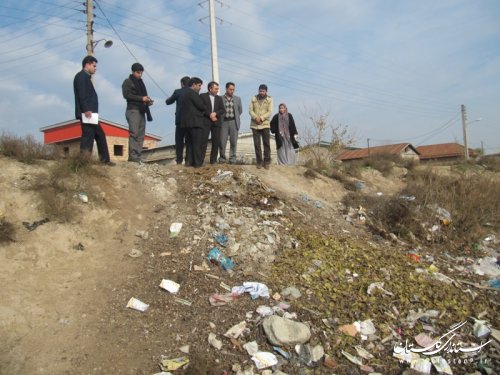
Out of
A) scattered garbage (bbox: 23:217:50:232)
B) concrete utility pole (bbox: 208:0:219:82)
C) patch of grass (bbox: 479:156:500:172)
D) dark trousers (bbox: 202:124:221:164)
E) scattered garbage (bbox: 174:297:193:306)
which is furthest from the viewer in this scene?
patch of grass (bbox: 479:156:500:172)

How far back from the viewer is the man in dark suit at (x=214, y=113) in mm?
6945

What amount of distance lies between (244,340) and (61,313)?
70.6 inches

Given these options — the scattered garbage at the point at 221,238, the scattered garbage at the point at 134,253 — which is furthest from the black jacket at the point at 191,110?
the scattered garbage at the point at 134,253

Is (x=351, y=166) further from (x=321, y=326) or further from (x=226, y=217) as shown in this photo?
(x=321, y=326)

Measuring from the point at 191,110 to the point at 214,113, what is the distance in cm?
44

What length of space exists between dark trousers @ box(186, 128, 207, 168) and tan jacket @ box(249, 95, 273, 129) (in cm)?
120

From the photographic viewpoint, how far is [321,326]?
3943 mm

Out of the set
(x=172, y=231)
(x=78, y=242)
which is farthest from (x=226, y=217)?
(x=78, y=242)

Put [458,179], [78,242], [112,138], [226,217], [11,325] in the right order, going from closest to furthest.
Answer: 1. [11,325]
2. [78,242]
3. [226,217]
4. [458,179]
5. [112,138]

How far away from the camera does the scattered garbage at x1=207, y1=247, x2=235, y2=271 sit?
4707 mm

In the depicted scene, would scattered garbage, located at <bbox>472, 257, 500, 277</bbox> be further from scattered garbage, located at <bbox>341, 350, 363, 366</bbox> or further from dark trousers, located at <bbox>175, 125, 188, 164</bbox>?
dark trousers, located at <bbox>175, 125, 188, 164</bbox>

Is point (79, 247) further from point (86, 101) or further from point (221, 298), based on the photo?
point (86, 101)

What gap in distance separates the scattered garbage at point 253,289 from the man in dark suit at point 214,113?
334 cm

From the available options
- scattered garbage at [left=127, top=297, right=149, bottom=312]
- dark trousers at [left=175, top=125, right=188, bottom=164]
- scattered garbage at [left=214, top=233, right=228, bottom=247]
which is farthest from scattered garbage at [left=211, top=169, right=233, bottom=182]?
scattered garbage at [left=127, top=297, right=149, bottom=312]
